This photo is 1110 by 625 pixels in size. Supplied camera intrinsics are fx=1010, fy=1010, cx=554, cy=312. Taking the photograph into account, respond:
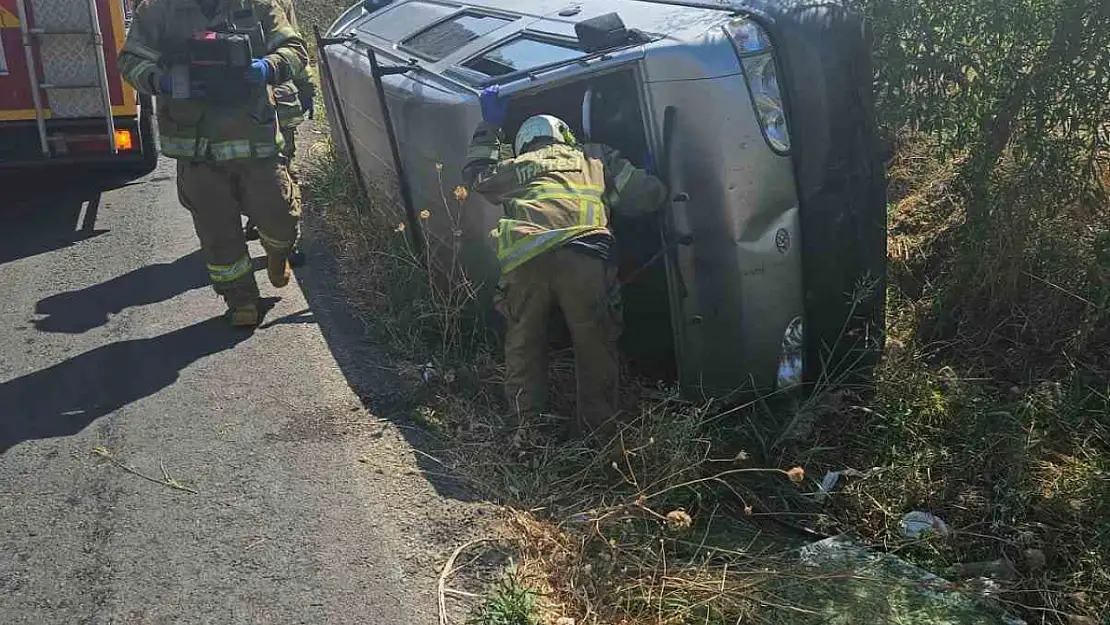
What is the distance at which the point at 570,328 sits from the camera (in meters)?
3.91

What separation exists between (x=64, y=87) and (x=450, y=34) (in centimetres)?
294

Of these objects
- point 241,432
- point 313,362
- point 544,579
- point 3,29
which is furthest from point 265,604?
point 3,29

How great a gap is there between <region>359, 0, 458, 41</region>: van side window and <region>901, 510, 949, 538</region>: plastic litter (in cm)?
382

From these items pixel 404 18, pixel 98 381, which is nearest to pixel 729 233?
pixel 98 381

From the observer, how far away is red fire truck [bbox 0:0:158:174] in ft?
21.4

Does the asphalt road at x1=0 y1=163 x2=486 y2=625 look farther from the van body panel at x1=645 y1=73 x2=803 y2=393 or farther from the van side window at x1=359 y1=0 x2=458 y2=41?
the van side window at x1=359 y1=0 x2=458 y2=41

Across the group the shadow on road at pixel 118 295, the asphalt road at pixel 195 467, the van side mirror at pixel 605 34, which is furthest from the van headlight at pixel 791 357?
the shadow on road at pixel 118 295

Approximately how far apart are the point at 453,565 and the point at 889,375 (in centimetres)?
217

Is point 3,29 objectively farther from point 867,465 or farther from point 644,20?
point 867,465

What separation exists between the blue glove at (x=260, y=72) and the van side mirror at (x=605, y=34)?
177cm

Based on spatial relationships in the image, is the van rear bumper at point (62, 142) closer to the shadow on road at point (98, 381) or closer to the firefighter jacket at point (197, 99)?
the firefighter jacket at point (197, 99)

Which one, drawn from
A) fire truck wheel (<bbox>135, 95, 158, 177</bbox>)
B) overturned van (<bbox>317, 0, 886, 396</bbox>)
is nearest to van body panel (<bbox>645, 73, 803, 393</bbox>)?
overturned van (<bbox>317, 0, 886, 396</bbox>)

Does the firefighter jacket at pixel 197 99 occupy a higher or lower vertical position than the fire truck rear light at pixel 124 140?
higher

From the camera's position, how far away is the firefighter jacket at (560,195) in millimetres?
3770
